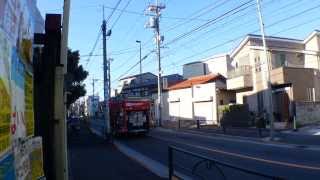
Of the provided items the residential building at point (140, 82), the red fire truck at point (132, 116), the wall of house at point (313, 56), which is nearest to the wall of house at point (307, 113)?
the wall of house at point (313, 56)

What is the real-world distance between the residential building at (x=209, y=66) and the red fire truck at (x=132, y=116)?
2771cm

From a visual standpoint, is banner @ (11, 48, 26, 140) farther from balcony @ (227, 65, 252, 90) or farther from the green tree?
balcony @ (227, 65, 252, 90)

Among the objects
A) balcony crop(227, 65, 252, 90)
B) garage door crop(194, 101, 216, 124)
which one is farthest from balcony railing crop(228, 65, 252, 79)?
garage door crop(194, 101, 216, 124)

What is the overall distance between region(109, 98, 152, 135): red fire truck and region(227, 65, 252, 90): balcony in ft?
40.6

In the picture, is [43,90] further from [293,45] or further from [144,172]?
[293,45]

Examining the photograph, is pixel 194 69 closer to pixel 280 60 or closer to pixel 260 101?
pixel 280 60

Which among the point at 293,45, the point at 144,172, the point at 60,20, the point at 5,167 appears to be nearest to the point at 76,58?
the point at 293,45

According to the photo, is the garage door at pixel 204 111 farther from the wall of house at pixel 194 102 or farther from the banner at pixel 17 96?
the banner at pixel 17 96

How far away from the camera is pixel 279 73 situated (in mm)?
43000

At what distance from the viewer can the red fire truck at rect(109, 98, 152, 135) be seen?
3934 centimetres

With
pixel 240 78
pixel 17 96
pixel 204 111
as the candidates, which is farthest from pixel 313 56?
pixel 17 96

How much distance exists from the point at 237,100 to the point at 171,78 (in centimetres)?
4976

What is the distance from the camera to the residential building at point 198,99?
5522 centimetres

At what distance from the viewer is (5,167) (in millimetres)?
3387
